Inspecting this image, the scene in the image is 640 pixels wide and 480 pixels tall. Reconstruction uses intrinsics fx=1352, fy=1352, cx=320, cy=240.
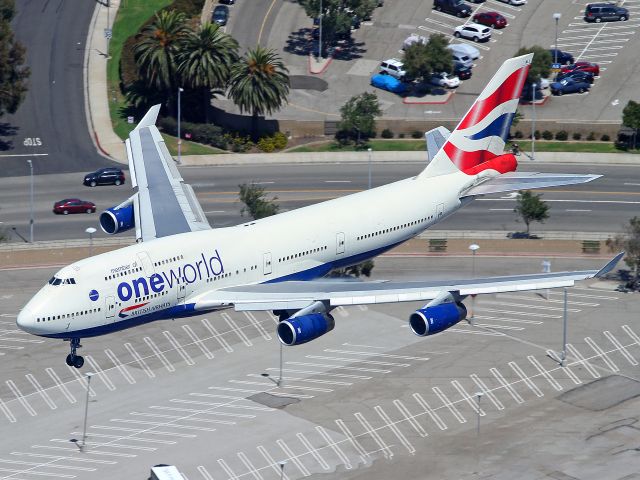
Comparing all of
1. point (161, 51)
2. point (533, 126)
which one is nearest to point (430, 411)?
point (533, 126)

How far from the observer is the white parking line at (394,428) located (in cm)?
10575

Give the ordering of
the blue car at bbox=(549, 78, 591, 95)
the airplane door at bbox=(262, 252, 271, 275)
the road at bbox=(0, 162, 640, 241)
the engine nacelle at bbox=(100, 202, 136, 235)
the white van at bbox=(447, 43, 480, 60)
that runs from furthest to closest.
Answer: the white van at bbox=(447, 43, 480, 60) < the blue car at bbox=(549, 78, 591, 95) < the road at bbox=(0, 162, 640, 241) < the engine nacelle at bbox=(100, 202, 136, 235) < the airplane door at bbox=(262, 252, 271, 275)

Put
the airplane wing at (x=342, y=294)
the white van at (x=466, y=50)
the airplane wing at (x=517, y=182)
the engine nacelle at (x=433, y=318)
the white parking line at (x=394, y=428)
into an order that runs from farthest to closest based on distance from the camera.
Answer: the white van at (x=466, y=50), the white parking line at (x=394, y=428), the airplane wing at (x=517, y=182), the airplane wing at (x=342, y=294), the engine nacelle at (x=433, y=318)

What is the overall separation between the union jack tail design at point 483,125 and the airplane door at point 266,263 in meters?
19.9

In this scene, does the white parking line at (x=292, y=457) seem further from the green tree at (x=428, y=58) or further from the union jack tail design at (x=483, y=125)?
the green tree at (x=428, y=58)

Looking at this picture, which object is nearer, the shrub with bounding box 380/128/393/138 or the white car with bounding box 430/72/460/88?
the shrub with bounding box 380/128/393/138

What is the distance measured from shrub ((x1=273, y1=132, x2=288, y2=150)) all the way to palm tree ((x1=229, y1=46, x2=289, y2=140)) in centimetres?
398

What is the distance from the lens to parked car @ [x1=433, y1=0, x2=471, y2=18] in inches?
7613

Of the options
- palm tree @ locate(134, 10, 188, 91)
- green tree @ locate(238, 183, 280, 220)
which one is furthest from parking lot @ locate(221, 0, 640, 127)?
green tree @ locate(238, 183, 280, 220)

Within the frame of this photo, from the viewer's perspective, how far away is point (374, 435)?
352 ft

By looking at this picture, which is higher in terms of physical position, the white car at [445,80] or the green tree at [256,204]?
the white car at [445,80]

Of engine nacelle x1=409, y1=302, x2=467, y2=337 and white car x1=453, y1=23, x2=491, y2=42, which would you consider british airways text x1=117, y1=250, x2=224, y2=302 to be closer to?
engine nacelle x1=409, y1=302, x2=467, y2=337

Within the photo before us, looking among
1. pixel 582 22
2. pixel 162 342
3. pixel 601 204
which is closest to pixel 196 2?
pixel 582 22

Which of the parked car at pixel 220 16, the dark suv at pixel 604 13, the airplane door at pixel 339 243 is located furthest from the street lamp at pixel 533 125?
the airplane door at pixel 339 243
